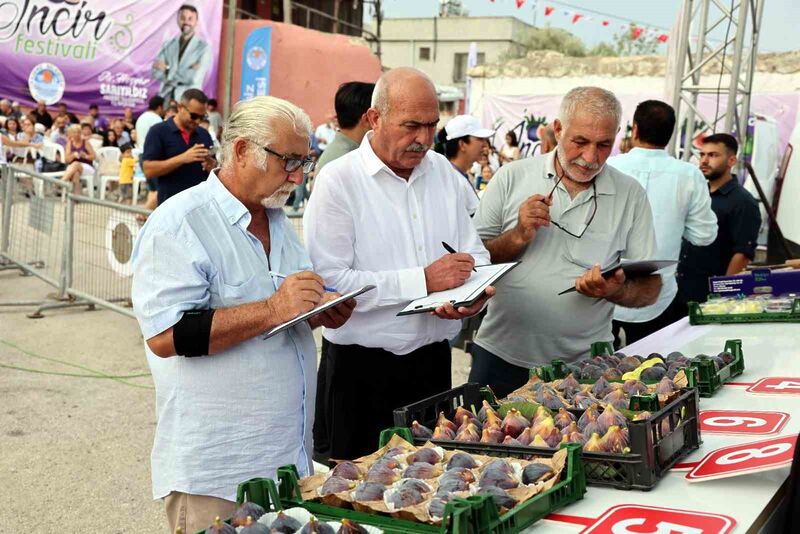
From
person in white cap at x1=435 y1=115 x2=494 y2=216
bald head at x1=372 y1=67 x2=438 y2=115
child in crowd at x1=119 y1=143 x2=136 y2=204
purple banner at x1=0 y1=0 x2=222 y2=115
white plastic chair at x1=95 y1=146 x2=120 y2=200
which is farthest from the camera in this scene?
purple banner at x1=0 y1=0 x2=222 y2=115

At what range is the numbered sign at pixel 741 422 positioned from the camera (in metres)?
2.54

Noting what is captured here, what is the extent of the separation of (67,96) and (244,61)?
436cm

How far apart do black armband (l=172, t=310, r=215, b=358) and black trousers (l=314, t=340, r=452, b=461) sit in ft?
3.65

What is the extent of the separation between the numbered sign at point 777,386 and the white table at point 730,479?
0.16ft

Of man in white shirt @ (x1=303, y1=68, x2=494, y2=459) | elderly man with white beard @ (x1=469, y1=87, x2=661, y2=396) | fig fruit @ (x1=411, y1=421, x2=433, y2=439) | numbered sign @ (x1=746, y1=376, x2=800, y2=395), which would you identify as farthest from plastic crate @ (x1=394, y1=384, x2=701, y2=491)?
elderly man with white beard @ (x1=469, y1=87, x2=661, y2=396)

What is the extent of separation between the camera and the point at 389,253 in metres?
3.37

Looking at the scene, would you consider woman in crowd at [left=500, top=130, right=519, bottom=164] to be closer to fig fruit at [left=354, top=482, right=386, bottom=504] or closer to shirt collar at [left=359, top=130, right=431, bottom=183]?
shirt collar at [left=359, top=130, right=431, bottom=183]

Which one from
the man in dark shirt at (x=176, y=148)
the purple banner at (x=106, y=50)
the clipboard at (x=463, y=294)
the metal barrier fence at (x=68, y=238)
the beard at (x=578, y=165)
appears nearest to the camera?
the clipboard at (x=463, y=294)

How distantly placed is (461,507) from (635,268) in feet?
7.11

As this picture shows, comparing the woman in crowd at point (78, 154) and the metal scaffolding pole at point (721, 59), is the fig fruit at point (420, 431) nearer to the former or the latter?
the metal scaffolding pole at point (721, 59)

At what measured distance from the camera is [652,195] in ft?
18.5

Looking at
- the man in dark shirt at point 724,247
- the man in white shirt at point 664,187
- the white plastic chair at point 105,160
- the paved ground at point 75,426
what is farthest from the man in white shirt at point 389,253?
the white plastic chair at point 105,160

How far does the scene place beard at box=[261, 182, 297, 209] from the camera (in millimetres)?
2572

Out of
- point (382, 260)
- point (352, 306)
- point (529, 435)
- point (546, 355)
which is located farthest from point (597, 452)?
point (546, 355)
